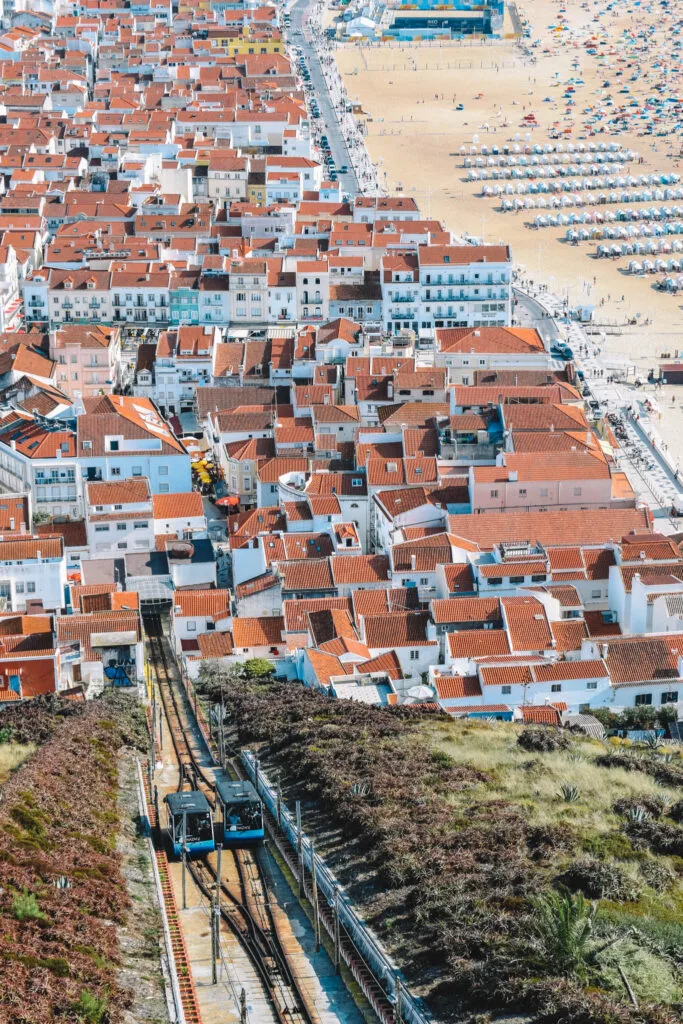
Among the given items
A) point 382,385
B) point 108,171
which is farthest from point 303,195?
point 382,385

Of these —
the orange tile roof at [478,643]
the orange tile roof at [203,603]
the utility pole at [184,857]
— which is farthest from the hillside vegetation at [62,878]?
the orange tile roof at [203,603]

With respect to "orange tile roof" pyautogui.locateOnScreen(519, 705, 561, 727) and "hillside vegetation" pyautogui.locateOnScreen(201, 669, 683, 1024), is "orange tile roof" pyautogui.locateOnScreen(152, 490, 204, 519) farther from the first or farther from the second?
"hillside vegetation" pyautogui.locateOnScreen(201, 669, 683, 1024)

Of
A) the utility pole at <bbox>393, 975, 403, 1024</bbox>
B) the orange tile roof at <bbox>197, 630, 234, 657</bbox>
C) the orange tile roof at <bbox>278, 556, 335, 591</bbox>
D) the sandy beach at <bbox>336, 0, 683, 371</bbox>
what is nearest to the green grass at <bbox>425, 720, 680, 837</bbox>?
the utility pole at <bbox>393, 975, 403, 1024</bbox>

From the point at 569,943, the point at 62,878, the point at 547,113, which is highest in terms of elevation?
→ the point at 547,113

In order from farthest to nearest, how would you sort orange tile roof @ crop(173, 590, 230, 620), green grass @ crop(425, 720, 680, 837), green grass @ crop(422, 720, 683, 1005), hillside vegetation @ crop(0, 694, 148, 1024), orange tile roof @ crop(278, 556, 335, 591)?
1. orange tile roof @ crop(278, 556, 335, 591)
2. orange tile roof @ crop(173, 590, 230, 620)
3. green grass @ crop(425, 720, 680, 837)
4. green grass @ crop(422, 720, 683, 1005)
5. hillside vegetation @ crop(0, 694, 148, 1024)

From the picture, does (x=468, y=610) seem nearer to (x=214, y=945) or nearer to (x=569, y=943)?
(x=214, y=945)

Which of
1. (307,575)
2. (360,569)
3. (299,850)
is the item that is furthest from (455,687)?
(299,850)

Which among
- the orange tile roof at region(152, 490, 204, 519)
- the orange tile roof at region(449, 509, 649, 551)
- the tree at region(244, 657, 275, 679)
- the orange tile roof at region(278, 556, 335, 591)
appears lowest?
the tree at region(244, 657, 275, 679)

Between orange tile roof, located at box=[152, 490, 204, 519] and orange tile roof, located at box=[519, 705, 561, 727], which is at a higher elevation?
orange tile roof, located at box=[152, 490, 204, 519]
